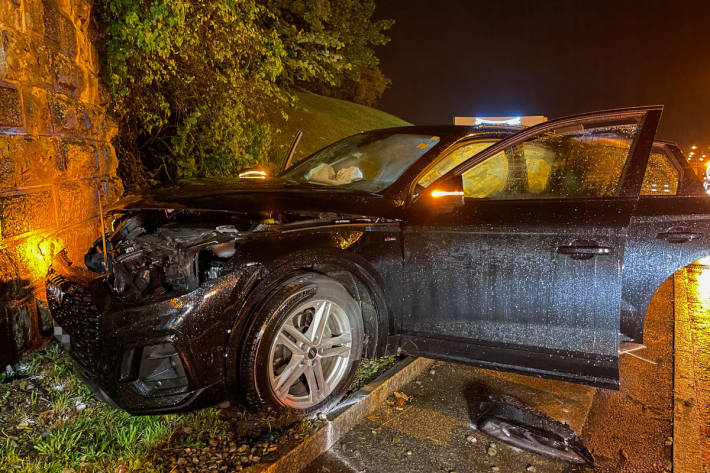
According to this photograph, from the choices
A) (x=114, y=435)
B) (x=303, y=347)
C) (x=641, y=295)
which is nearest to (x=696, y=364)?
(x=641, y=295)

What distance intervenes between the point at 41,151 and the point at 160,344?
8.00 ft

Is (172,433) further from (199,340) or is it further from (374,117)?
(374,117)

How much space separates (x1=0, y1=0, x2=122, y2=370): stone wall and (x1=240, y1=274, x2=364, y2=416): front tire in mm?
2117

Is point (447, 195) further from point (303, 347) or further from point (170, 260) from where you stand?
point (170, 260)

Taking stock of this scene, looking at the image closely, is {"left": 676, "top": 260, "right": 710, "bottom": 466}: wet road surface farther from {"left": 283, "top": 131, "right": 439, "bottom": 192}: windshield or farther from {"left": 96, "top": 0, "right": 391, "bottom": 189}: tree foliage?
{"left": 96, "top": 0, "right": 391, "bottom": 189}: tree foliage

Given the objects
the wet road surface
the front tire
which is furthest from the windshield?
the wet road surface

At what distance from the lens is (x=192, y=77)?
6.37 metres

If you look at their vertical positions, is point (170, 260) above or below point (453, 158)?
below

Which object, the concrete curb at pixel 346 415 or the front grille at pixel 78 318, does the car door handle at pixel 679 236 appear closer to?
the concrete curb at pixel 346 415

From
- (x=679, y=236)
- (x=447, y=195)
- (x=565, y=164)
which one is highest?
(x=565, y=164)

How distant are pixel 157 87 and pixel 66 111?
100 inches

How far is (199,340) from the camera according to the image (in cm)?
247

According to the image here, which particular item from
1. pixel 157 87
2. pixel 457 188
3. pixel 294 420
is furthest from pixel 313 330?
pixel 157 87

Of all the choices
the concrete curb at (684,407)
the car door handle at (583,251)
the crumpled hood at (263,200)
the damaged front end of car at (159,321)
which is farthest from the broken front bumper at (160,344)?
the concrete curb at (684,407)
